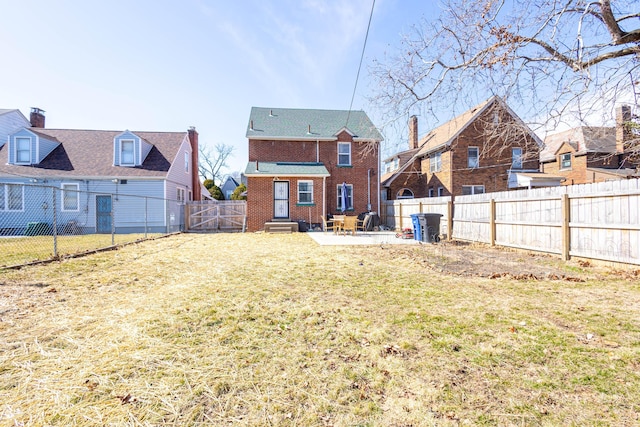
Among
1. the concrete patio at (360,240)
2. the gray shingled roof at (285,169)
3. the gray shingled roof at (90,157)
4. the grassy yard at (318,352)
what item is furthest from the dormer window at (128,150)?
the grassy yard at (318,352)

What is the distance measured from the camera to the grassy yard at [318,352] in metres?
2.04

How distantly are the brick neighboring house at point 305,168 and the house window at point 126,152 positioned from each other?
7.41 meters

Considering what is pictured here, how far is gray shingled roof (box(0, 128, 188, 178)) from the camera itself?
17.8 m

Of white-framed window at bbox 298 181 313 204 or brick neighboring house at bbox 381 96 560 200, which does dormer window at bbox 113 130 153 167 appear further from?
brick neighboring house at bbox 381 96 560 200

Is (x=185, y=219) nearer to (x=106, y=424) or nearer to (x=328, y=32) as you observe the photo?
(x=328, y=32)

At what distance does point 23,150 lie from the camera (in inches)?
717

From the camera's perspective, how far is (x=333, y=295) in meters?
4.75

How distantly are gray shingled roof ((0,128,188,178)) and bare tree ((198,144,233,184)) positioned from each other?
3259 cm

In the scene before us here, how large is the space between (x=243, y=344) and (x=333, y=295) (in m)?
1.99

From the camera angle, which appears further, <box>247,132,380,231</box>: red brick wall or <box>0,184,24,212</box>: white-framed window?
<box>247,132,380,231</box>: red brick wall

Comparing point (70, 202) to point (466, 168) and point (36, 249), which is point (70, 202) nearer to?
point (36, 249)

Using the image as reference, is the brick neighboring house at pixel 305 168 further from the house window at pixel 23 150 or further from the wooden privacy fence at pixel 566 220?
the house window at pixel 23 150

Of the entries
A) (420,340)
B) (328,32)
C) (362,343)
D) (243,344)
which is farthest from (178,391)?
(328,32)

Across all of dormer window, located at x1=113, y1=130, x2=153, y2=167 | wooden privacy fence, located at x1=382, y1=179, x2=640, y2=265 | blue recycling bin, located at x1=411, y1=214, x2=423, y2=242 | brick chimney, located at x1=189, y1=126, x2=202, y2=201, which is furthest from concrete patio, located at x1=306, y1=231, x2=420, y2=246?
brick chimney, located at x1=189, y1=126, x2=202, y2=201
